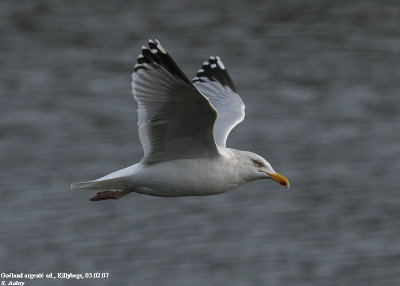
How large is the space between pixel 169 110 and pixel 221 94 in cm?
159

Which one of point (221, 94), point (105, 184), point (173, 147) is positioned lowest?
point (105, 184)

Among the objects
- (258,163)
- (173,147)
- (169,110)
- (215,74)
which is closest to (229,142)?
(215,74)

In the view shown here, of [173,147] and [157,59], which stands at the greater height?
[157,59]

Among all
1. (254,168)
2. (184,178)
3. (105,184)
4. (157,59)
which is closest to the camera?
(157,59)

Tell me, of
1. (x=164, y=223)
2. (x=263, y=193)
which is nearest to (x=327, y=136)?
(x=263, y=193)

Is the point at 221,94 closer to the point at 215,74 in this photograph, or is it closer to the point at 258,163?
the point at 215,74

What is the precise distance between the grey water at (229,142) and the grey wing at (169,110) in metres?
3.26

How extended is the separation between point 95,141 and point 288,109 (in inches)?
97.2

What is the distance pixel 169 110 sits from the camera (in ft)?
18.0

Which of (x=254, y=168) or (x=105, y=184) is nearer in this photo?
(x=105, y=184)

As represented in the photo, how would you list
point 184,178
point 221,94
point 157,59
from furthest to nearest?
point 221,94
point 184,178
point 157,59

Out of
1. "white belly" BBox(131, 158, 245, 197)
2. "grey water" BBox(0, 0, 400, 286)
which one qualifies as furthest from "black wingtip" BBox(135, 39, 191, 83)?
"grey water" BBox(0, 0, 400, 286)

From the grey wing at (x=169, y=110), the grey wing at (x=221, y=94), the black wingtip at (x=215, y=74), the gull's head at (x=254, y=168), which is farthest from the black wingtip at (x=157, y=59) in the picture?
the black wingtip at (x=215, y=74)

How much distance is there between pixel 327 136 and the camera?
11219 mm
